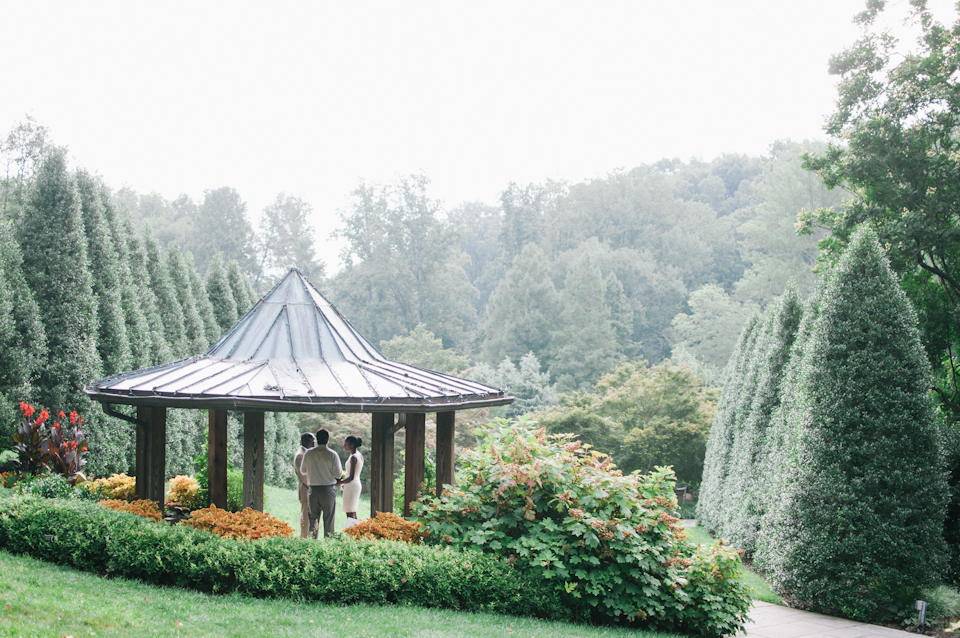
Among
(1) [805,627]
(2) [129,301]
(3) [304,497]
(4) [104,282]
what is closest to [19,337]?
(4) [104,282]

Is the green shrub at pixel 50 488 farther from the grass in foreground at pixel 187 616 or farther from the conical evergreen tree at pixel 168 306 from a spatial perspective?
the conical evergreen tree at pixel 168 306

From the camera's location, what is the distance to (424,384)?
23.3 feet

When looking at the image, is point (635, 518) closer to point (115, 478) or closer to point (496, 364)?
point (115, 478)

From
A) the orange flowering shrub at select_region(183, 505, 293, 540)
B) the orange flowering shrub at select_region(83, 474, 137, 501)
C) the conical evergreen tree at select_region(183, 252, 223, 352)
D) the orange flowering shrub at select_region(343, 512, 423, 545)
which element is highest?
the conical evergreen tree at select_region(183, 252, 223, 352)

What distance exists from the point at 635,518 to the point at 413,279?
3654 centimetres

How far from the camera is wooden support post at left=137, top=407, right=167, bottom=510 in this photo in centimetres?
739

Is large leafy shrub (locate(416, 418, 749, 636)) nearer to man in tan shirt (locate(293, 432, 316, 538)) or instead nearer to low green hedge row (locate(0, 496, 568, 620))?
low green hedge row (locate(0, 496, 568, 620))

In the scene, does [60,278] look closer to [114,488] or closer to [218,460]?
[114,488]

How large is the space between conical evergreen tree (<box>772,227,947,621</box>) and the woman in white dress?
5.44 meters

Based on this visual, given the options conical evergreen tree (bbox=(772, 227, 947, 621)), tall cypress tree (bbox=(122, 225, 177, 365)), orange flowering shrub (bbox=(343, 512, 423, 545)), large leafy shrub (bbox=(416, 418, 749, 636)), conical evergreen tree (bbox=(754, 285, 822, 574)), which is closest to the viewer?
large leafy shrub (bbox=(416, 418, 749, 636))

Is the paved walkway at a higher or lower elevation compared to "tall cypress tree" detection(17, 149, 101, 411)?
lower

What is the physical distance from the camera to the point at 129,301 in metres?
13.5

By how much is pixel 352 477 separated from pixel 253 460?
1378 mm

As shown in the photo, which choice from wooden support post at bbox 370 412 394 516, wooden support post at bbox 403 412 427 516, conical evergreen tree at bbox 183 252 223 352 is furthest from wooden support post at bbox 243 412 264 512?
conical evergreen tree at bbox 183 252 223 352
